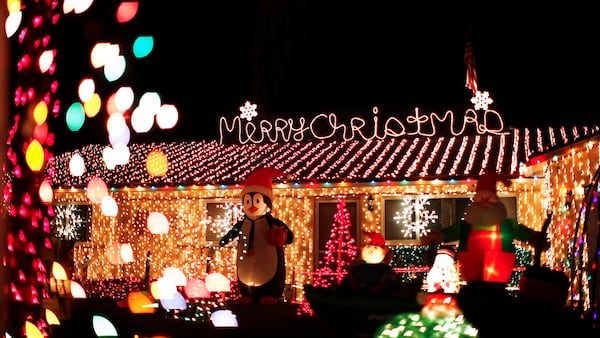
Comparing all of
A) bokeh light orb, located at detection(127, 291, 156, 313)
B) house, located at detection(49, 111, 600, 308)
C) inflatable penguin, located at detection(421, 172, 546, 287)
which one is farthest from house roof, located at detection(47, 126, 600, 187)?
bokeh light orb, located at detection(127, 291, 156, 313)

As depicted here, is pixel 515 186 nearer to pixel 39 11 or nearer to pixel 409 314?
pixel 409 314

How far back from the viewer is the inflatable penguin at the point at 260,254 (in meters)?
12.1

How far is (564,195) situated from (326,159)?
→ 5858 millimetres

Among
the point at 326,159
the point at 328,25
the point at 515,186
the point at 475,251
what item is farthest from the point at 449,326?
the point at 328,25

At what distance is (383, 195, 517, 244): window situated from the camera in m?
16.2

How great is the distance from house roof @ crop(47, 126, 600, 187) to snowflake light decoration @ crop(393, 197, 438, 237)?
0.76 metres

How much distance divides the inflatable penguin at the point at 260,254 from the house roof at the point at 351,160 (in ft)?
12.1

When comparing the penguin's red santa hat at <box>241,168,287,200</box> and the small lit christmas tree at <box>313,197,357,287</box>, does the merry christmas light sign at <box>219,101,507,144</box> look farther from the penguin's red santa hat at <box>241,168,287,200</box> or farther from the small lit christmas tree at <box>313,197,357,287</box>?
the penguin's red santa hat at <box>241,168,287,200</box>

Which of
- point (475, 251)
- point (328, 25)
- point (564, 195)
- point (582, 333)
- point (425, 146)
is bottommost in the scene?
point (582, 333)

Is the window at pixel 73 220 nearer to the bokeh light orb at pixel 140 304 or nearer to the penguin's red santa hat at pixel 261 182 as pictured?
the bokeh light orb at pixel 140 304

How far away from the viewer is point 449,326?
8.28 m

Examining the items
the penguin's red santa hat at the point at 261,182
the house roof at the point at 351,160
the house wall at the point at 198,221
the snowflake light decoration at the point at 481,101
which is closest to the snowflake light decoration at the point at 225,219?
the house wall at the point at 198,221

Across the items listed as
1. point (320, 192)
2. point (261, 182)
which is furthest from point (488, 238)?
point (320, 192)

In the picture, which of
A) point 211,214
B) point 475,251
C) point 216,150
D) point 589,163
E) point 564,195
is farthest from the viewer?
point 216,150
